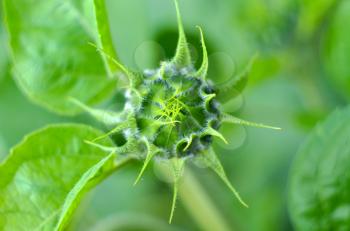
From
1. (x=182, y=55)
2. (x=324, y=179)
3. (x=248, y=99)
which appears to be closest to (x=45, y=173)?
(x=182, y=55)

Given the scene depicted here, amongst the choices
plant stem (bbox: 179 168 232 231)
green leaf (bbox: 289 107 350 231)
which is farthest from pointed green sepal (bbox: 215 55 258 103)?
plant stem (bbox: 179 168 232 231)

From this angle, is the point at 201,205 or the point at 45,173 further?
the point at 201,205

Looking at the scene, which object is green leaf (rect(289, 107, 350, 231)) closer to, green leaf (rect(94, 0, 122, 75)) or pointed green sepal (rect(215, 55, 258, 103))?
pointed green sepal (rect(215, 55, 258, 103))

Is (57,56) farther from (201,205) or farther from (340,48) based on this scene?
(340,48)

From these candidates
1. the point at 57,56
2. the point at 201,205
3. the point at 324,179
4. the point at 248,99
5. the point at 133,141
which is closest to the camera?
the point at 133,141

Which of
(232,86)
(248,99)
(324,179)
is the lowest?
(248,99)

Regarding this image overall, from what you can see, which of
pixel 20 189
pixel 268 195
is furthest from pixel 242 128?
pixel 20 189

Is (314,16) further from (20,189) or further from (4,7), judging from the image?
(20,189)

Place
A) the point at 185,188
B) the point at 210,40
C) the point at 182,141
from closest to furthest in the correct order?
the point at 182,141, the point at 185,188, the point at 210,40

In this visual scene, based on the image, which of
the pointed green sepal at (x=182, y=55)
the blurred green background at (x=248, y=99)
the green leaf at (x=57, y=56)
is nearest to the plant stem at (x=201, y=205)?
the blurred green background at (x=248, y=99)
